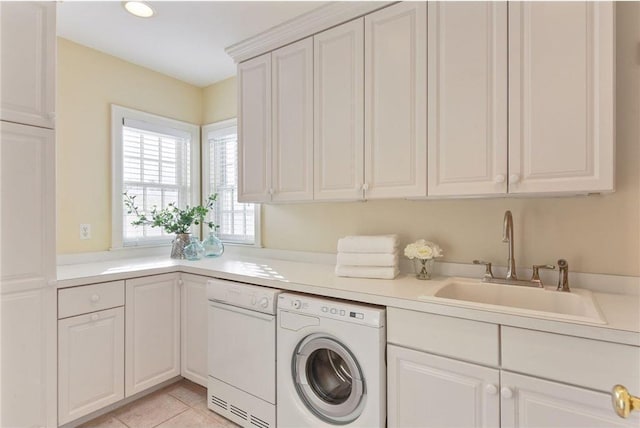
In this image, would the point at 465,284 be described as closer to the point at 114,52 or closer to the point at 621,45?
the point at 621,45

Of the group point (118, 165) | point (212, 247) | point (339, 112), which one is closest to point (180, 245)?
point (212, 247)

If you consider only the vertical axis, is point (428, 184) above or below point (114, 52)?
below

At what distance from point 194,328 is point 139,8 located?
2113 mm

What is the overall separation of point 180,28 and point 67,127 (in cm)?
111

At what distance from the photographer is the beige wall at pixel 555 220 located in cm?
146

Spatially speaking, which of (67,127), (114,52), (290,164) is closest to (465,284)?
(290,164)

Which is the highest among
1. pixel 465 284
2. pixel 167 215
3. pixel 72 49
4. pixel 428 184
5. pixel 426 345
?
pixel 72 49

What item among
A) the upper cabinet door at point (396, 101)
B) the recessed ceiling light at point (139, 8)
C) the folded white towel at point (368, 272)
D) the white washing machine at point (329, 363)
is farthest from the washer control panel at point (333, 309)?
the recessed ceiling light at point (139, 8)

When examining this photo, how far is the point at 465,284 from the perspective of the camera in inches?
67.8

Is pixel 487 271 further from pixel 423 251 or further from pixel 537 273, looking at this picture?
pixel 423 251

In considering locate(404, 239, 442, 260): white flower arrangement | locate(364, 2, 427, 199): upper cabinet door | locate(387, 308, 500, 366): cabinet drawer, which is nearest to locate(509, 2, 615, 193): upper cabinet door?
locate(364, 2, 427, 199): upper cabinet door

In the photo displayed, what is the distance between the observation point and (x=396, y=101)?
1.75m

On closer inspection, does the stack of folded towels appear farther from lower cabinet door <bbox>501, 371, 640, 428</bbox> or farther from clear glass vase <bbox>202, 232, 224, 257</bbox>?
clear glass vase <bbox>202, 232, 224, 257</bbox>

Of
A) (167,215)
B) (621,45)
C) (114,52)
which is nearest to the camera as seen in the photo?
(621,45)
